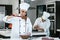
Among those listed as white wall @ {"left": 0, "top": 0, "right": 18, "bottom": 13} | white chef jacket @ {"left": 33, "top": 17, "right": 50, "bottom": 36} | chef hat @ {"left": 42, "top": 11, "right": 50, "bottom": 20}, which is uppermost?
white wall @ {"left": 0, "top": 0, "right": 18, "bottom": 13}

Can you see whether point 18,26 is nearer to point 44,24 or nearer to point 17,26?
point 17,26

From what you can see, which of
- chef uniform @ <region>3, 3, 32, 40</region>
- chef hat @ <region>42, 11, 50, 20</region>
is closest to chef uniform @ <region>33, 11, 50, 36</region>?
chef hat @ <region>42, 11, 50, 20</region>

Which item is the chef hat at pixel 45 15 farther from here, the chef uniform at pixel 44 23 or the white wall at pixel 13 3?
the white wall at pixel 13 3

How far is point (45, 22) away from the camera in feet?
8.70

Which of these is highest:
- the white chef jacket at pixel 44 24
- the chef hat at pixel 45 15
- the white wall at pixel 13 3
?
the white wall at pixel 13 3

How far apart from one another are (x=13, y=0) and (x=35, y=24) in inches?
23.5

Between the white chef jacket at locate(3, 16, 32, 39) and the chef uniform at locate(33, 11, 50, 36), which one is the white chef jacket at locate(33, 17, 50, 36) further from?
the white chef jacket at locate(3, 16, 32, 39)

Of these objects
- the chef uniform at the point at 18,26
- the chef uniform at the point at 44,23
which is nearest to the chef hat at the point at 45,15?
the chef uniform at the point at 44,23

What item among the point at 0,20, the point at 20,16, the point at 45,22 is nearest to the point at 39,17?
the point at 45,22

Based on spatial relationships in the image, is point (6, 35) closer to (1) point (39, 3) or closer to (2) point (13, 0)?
(2) point (13, 0)

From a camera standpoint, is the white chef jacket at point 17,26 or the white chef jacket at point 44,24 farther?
the white chef jacket at point 44,24

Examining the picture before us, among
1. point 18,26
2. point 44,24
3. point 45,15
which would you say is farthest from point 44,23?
point 18,26

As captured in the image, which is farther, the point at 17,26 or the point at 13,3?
the point at 13,3

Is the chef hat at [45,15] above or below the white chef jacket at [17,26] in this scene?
above
